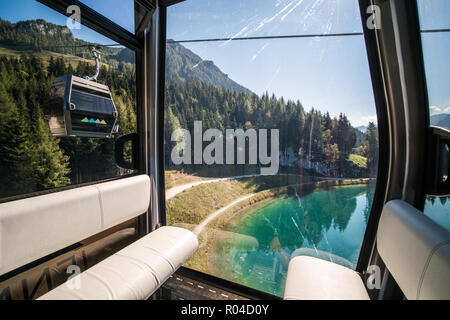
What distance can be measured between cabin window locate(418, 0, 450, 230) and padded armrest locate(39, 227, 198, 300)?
1.74 m

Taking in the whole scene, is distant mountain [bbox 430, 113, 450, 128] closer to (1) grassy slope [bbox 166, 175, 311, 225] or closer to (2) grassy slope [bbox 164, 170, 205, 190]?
(1) grassy slope [bbox 166, 175, 311, 225]

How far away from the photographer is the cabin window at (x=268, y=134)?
1.45 m

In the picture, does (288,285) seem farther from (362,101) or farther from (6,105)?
(6,105)

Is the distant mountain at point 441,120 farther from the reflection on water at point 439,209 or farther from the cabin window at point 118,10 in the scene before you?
the cabin window at point 118,10

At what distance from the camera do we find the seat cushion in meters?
1.03

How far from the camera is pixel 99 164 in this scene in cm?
162

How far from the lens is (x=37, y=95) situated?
1.23 meters

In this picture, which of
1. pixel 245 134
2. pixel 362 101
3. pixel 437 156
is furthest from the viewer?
pixel 245 134

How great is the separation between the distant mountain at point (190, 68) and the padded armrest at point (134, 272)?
1567 millimetres

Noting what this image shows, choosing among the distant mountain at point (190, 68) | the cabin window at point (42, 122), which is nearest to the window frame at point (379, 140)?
the distant mountain at point (190, 68)

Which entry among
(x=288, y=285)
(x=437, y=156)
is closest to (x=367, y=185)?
(x=437, y=156)
